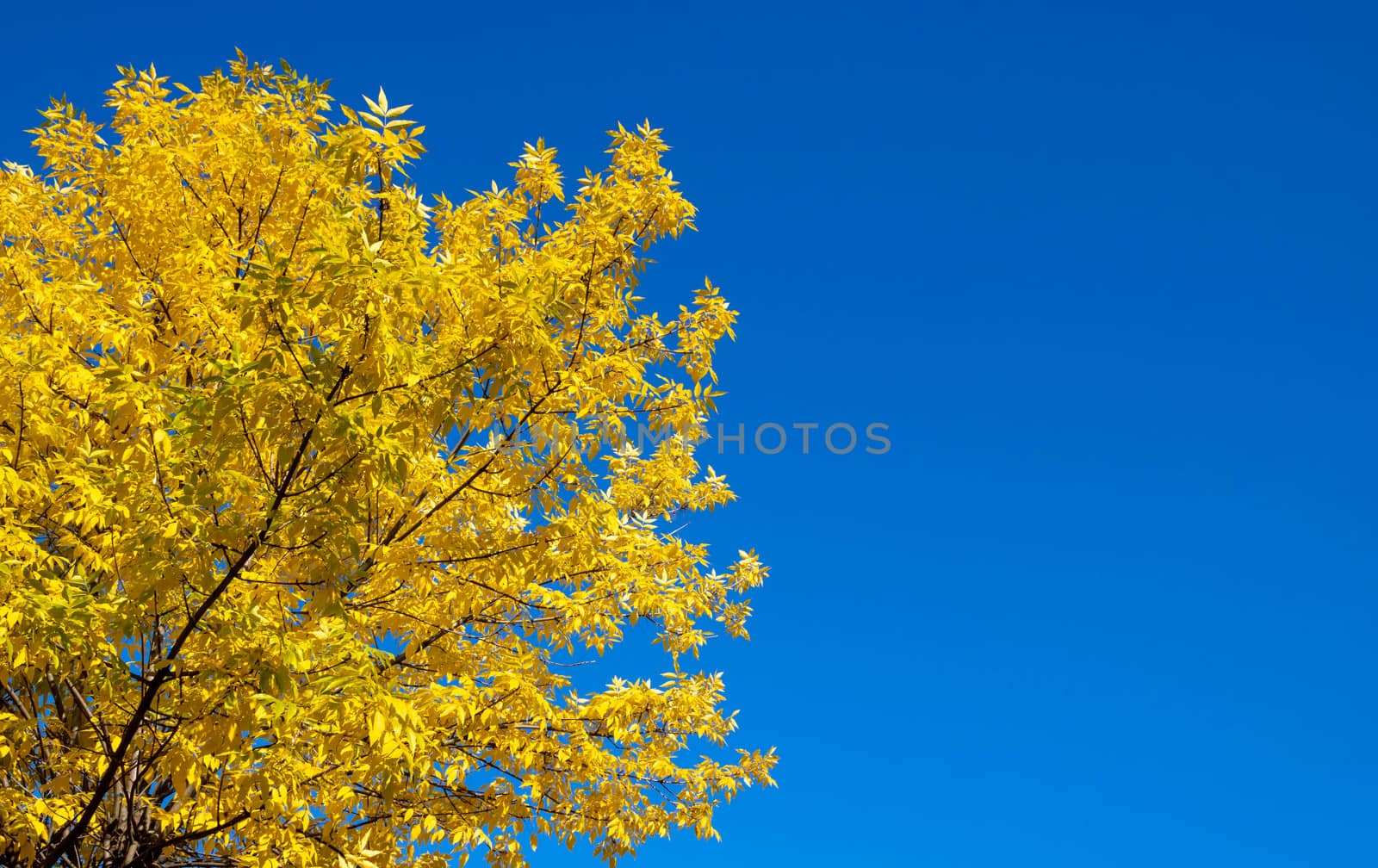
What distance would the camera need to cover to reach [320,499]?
4.05 metres

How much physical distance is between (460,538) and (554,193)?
2230 mm

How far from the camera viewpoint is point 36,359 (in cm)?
496

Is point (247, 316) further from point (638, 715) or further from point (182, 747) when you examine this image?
point (638, 715)

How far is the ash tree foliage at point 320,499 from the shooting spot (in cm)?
407

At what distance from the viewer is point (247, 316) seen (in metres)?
3.78

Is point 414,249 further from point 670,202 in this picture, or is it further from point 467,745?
point 467,745

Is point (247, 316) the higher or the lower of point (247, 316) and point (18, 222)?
the lower

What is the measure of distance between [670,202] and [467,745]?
340cm

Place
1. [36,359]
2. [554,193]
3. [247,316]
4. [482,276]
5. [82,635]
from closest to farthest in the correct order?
[247,316] < [82,635] < [482,276] < [36,359] < [554,193]

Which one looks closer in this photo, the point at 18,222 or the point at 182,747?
the point at 182,747

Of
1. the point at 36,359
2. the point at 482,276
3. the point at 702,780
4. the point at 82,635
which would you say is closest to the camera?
the point at 82,635

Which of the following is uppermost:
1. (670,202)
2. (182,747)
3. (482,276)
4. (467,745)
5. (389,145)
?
(670,202)

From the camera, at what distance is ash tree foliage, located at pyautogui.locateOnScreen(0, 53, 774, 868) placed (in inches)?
160

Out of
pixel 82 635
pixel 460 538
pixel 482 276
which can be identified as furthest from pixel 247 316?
pixel 460 538
